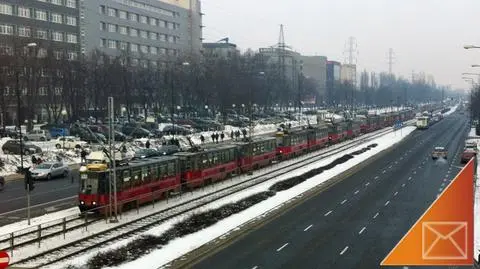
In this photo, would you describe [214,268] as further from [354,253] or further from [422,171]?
[422,171]

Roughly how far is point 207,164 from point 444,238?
38.5 m

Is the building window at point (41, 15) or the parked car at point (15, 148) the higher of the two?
the building window at point (41, 15)

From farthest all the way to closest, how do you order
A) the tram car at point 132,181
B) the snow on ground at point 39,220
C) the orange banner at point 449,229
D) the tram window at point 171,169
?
the tram window at point 171,169
the tram car at point 132,181
the snow on ground at point 39,220
the orange banner at point 449,229

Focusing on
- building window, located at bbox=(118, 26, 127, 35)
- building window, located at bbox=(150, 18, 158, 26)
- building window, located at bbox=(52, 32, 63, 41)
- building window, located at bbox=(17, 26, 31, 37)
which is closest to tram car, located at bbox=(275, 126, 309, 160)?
building window, located at bbox=(17, 26, 31, 37)

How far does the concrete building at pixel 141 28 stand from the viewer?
4929 inches

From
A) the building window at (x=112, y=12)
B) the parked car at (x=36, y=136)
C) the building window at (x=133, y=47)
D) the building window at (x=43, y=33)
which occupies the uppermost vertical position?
the building window at (x=112, y=12)

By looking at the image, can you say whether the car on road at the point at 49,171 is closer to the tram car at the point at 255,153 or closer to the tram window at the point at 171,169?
the tram window at the point at 171,169

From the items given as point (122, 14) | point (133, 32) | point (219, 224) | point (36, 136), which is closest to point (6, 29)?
point (36, 136)

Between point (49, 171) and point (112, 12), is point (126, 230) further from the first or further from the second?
point (112, 12)

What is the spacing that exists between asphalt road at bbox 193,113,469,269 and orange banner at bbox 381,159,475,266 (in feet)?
52.0

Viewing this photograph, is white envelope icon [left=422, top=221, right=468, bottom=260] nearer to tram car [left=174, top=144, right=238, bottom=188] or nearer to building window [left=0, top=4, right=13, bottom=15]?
tram car [left=174, top=144, right=238, bottom=188]

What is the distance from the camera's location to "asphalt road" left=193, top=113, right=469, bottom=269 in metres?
23.0

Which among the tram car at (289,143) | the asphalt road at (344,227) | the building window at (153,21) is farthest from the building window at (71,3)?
the asphalt road at (344,227)

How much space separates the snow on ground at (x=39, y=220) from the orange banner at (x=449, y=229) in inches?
922
